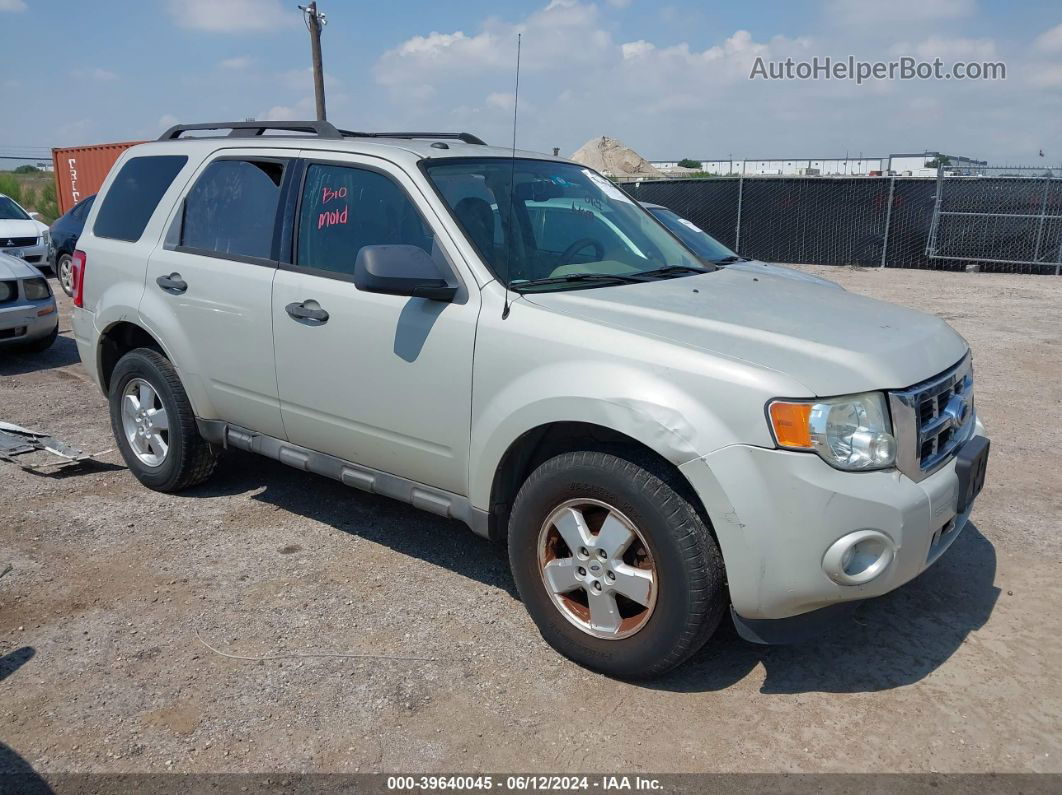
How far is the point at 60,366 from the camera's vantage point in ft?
29.8

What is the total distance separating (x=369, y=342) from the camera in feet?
12.7

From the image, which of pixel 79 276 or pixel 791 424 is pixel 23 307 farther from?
pixel 791 424

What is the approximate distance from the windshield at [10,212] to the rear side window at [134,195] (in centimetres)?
1176

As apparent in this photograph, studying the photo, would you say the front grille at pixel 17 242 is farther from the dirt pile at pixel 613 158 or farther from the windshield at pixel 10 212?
the dirt pile at pixel 613 158

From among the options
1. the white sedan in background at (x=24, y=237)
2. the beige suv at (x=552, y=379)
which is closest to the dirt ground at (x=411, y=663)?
the beige suv at (x=552, y=379)

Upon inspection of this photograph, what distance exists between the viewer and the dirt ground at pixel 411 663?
9.79 ft

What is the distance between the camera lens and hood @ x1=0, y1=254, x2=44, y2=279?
8758 mm

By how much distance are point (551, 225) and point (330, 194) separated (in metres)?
1.04

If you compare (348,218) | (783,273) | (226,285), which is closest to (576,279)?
(348,218)

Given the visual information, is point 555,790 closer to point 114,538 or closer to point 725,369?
point 725,369

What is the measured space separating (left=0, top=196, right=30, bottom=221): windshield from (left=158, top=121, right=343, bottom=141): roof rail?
38.8ft

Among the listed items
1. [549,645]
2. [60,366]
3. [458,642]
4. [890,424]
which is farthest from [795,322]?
[60,366]

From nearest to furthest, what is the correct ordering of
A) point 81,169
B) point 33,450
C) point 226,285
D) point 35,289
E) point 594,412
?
point 594,412, point 226,285, point 33,450, point 35,289, point 81,169

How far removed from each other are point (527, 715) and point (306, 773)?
770mm
